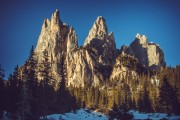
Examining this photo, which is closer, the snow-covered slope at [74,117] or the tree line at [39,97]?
the tree line at [39,97]

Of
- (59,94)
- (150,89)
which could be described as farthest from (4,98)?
(150,89)

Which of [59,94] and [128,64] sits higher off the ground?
[128,64]

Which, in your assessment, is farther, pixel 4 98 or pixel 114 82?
pixel 114 82

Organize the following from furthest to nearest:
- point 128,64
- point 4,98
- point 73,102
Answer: point 128,64 → point 73,102 → point 4,98

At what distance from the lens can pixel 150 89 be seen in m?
116

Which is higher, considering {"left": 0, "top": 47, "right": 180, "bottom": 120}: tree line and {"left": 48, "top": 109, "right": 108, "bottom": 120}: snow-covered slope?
{"left": 0, "top": 47, "right": 180, "bottom": 120}: tree line

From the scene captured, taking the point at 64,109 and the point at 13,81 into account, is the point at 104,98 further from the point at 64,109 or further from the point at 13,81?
the point at 13,81

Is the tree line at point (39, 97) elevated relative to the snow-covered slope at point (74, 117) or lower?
elevated

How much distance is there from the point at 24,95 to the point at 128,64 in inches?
5830

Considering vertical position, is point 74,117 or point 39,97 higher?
point 39,97

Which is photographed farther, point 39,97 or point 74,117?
point 74,117

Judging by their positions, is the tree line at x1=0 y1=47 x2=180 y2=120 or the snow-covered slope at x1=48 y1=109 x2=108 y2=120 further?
the snow-covered slope at x1=48 y1=109 x2=108 y2=120

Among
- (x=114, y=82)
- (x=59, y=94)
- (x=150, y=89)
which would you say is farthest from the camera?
(x=114, y=82)

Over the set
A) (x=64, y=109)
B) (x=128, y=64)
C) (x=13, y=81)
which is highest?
(x=128, y=64)
